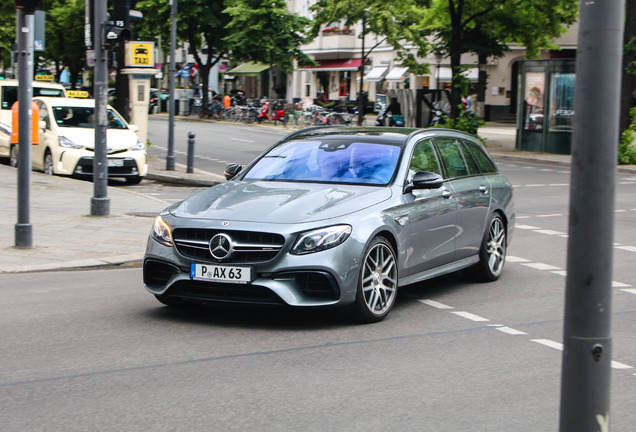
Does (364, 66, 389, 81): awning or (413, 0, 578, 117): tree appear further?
(364, 66, 389, 81): awning

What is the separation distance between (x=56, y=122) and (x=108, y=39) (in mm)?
6947

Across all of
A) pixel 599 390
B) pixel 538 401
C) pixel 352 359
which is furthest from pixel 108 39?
pixel 599 390

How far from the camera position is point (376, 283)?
7.09 meters

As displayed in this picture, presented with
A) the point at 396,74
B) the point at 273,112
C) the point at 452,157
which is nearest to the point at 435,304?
the point at 452,157

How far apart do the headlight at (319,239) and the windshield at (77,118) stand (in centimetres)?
1408

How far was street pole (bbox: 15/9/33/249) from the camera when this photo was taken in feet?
33.9

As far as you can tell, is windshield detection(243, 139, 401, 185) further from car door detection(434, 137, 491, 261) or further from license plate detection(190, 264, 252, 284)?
license plate detection(190, 264, 252, 284)

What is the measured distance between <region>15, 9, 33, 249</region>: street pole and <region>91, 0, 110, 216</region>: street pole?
2651 millimetres

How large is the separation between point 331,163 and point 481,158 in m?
2.29

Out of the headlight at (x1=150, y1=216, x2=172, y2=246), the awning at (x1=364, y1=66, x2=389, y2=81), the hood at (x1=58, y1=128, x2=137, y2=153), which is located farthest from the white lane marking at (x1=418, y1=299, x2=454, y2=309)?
the awning at (x1=364, y1=66, x2=389, y2=81)

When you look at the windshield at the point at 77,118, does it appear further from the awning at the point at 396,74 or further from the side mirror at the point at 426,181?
the awning at the point at 396,74

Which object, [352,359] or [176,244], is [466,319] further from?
[176,244]

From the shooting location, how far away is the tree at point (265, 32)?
2080 inches

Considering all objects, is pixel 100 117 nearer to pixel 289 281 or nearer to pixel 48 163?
pixel 48 163
